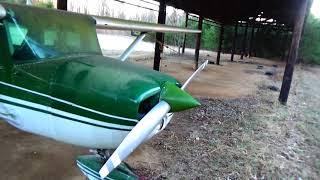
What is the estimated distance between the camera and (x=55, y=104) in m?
3.23

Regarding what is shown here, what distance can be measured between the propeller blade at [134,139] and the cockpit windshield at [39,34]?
4.29 feet

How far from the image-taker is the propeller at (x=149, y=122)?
8.89 feet

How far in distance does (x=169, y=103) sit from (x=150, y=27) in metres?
3.57

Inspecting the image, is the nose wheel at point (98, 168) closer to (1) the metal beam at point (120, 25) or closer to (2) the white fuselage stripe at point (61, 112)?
(2) the white fuselage stripe at point (61, 112)

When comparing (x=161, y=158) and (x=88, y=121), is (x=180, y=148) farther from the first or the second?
(x=88, y=121)

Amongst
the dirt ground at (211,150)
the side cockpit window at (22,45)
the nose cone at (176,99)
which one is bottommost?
the dirt ground at (211,150)

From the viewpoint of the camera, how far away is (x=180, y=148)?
574 cm

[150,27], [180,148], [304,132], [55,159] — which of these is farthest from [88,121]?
[304,132]

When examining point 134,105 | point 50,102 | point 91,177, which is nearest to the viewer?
point 134,105

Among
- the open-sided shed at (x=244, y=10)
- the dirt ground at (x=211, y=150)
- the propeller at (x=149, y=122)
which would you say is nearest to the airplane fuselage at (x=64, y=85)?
the propeller at (x=149, y=122)

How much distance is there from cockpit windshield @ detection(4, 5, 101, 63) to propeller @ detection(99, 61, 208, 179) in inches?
50.2

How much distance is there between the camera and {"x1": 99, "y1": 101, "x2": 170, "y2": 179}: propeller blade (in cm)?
271

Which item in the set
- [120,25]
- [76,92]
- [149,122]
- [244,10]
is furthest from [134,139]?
[244,10]

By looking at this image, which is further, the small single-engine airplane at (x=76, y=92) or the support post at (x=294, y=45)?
the support post at (x=294, y=45)
